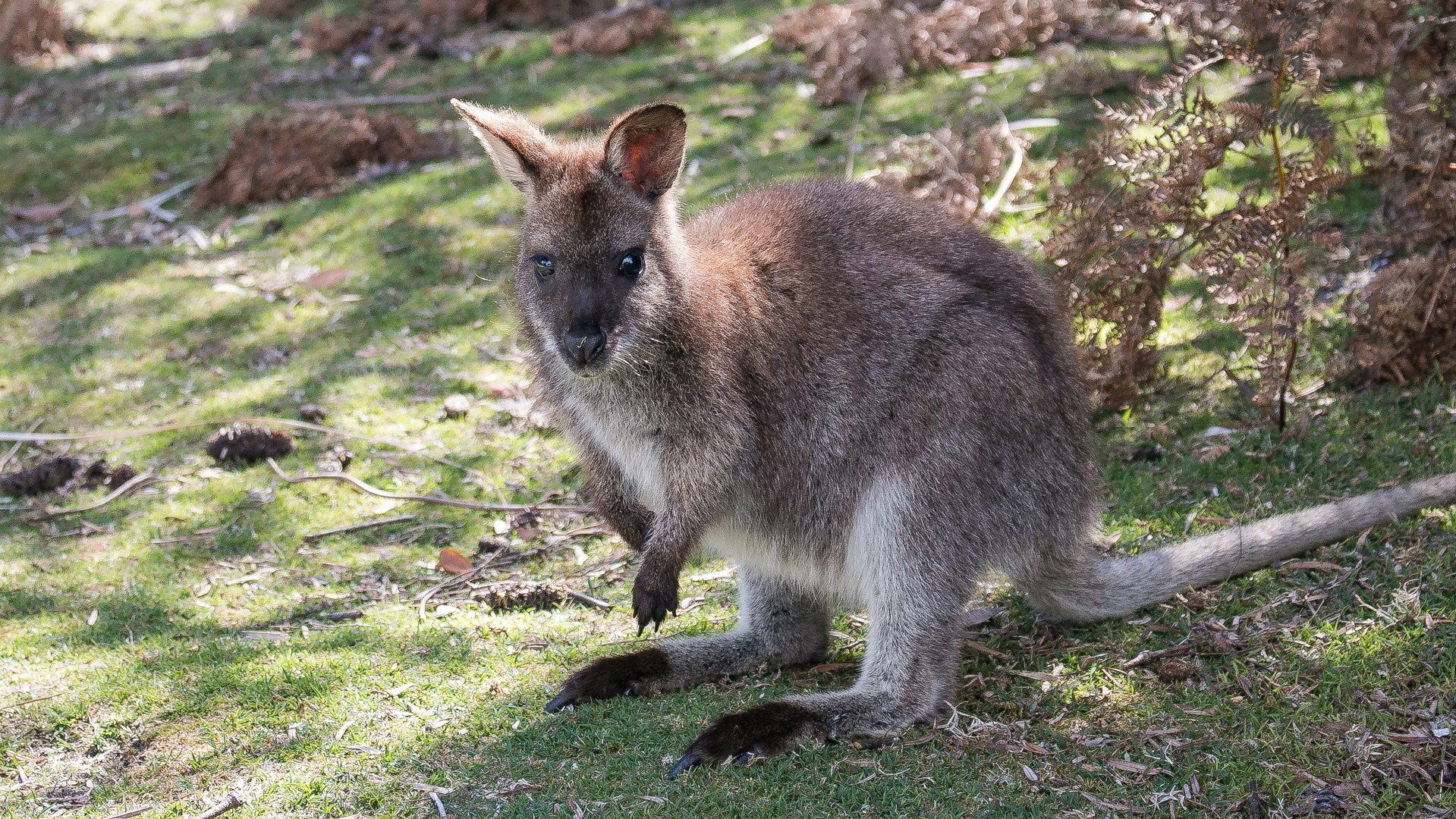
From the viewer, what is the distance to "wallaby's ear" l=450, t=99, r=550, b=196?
3539 millimetres

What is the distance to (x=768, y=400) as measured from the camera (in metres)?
3.75

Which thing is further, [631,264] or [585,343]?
[631,264]

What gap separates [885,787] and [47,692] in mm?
2520

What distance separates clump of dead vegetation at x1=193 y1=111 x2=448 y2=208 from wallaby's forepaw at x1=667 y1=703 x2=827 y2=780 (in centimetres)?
535

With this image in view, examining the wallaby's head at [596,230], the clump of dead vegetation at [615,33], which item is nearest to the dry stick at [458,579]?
the wallaby's head at [596,230]

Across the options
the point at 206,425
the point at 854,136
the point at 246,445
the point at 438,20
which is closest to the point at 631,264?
the point at 246,445

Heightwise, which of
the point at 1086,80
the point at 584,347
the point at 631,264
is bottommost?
the point at 1086,80

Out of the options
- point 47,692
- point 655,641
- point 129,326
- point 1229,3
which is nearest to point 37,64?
point 129,326

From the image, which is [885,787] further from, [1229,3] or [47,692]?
[1229,3]

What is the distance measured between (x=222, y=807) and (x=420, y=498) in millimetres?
1973

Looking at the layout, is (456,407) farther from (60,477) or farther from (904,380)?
(904,380)

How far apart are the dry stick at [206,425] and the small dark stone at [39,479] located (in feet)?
Result: 0.59

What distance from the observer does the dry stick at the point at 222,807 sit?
320 centimetres

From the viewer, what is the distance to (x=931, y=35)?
785 cm
